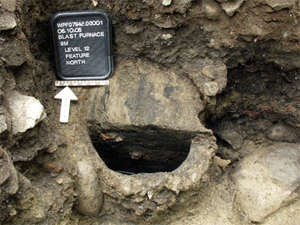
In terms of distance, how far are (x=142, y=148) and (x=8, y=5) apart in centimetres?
139

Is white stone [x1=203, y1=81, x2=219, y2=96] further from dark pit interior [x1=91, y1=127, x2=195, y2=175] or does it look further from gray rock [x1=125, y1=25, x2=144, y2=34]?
gray rock [x1=125, y1=25, x2=144, y2=34]

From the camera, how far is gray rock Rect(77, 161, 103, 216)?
1828mm

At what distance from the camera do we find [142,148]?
231cm

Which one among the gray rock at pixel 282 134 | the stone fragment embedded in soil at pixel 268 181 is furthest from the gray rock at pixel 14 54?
the gray rock at pixel 282 134

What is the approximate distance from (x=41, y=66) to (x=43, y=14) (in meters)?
0.39

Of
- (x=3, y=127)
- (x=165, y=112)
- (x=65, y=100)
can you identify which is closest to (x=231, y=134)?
(x=165, y=112)

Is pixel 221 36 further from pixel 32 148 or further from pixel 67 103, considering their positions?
pixel 32 148

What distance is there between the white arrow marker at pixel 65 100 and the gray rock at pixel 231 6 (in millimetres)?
1262

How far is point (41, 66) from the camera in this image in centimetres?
205

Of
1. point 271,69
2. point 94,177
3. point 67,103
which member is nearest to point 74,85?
point 67,103

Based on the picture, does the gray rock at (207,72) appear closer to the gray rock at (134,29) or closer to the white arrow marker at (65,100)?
the gray rock at (134,29)

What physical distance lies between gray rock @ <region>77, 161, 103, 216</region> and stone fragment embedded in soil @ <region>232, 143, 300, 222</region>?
42.7 inches

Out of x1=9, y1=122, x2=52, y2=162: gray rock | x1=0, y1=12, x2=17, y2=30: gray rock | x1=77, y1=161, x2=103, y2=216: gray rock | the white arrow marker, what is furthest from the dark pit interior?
x1=0, y1=12, x2=17, y2=30: gray rock

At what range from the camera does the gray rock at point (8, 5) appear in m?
1.72
